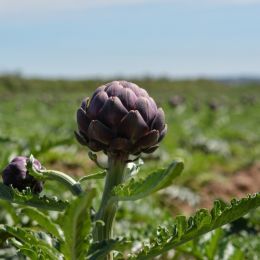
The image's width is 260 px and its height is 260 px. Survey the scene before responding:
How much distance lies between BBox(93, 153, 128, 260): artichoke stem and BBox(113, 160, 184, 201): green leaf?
11cm

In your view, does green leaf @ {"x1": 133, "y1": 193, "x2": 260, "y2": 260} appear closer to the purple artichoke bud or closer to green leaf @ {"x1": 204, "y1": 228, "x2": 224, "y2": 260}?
the purple artichoke bud

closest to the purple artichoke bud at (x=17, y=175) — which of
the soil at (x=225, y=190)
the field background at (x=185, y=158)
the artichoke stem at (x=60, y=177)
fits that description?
the artichoke stem at (x=60, y=177)

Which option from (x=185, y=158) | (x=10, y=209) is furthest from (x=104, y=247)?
(x=185, y=158)

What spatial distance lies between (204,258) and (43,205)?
949mm

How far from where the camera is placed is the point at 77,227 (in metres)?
1.29

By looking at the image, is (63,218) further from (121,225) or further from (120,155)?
(121,225)

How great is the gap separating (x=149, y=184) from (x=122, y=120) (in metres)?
0.18

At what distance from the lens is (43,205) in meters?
1.49

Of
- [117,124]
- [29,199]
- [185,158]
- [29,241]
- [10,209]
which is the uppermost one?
[117,124]

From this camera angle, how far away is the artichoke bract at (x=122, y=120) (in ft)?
4.81

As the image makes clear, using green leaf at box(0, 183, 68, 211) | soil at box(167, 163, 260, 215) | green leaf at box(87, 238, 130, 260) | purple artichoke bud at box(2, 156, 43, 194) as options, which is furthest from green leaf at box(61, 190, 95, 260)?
soil at box(167, 163, 260, 215)

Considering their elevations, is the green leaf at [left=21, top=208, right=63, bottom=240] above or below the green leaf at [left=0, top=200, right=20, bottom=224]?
above

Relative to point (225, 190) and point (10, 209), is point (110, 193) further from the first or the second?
point (225, 190)

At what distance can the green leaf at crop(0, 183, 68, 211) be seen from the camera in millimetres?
1462
